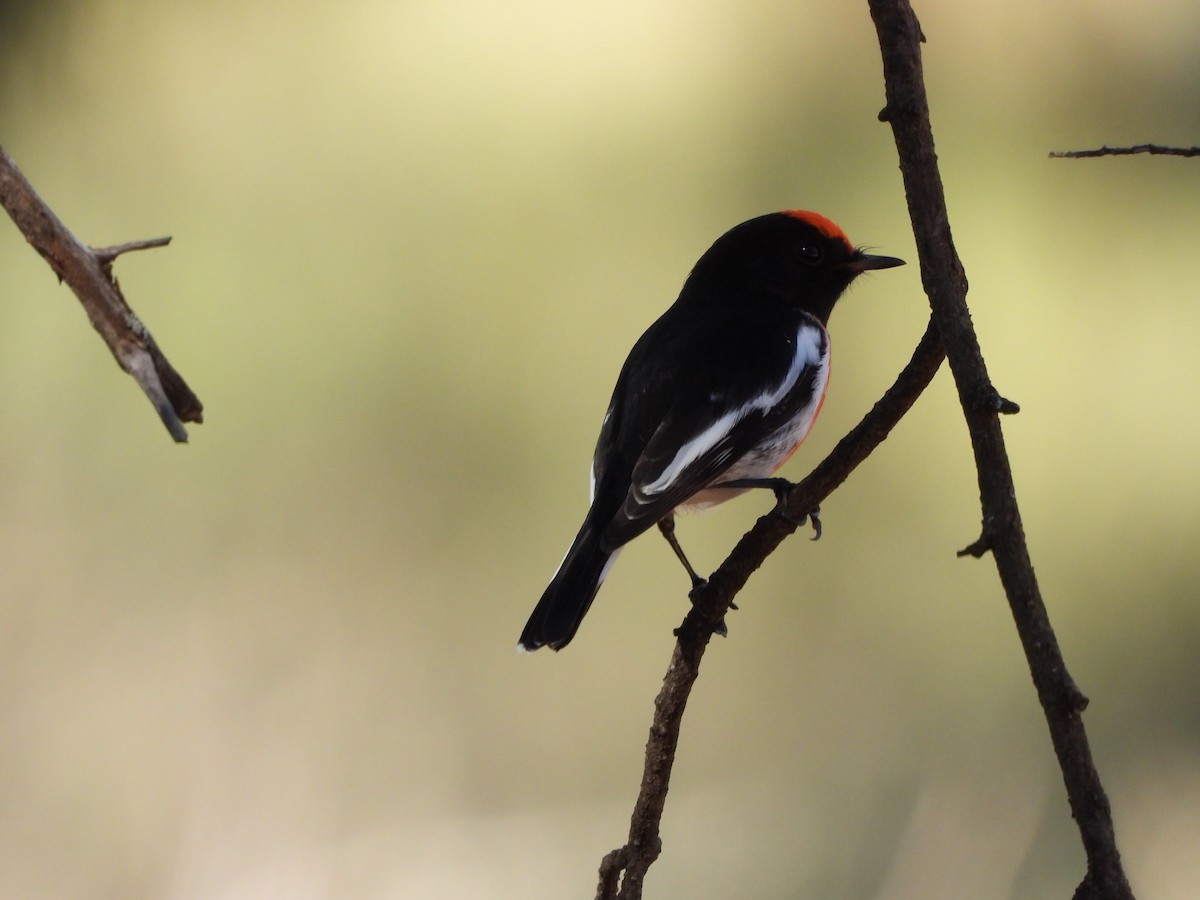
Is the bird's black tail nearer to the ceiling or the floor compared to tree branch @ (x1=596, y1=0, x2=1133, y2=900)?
nearer to the floor

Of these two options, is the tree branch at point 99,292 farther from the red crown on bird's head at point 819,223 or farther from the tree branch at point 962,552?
the red crown on bird's head at point 819,223

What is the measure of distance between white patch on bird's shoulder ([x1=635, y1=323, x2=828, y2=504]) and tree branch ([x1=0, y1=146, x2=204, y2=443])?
1.05 m

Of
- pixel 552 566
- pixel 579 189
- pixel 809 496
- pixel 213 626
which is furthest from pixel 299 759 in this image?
pixel 809 496

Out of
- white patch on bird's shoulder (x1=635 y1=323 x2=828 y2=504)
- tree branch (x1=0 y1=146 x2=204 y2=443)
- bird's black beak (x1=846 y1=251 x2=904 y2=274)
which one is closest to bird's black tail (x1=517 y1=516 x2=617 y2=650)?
white patch on bird's shoulder (x1=635 y1=323 x2=828 y2=504)

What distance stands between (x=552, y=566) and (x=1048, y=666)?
3896 millimetres

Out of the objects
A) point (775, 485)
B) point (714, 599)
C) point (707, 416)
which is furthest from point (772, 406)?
point (714, 599)

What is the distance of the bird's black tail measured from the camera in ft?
6.93

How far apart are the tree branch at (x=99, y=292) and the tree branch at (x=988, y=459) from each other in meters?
0.85

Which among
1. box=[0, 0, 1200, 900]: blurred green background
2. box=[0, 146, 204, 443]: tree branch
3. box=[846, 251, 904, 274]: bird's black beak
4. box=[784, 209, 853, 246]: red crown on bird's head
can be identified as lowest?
box=[0, 0, 1200, 900]: blurred green background

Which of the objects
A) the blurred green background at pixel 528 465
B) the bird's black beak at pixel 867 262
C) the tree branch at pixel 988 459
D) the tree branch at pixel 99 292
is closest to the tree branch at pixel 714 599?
the tree branch at pixel 988 459

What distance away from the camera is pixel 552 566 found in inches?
194

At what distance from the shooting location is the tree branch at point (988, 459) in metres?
1.03

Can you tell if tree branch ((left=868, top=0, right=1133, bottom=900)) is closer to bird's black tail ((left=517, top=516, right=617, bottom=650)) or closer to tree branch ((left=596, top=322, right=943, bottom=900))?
tree branch ((left=596, top=322, right=943, bottom=900))

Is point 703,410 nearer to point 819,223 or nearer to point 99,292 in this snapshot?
point 819,223
